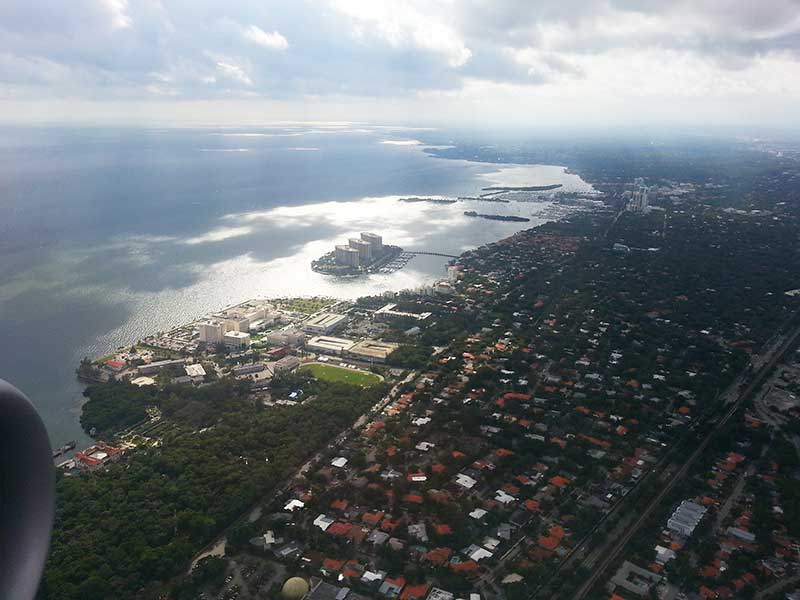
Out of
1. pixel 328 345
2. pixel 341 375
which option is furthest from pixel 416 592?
pixel 328 345

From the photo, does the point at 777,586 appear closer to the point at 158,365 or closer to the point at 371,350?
the point at 371,350

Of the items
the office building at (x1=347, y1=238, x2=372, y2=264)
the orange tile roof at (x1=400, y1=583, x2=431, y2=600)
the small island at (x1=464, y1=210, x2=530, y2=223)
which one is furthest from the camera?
the small island at (x1=464, y1=210, x2=530, y2=223)

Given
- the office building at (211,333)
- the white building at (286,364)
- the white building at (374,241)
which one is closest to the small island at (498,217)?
the white building at (374,241)

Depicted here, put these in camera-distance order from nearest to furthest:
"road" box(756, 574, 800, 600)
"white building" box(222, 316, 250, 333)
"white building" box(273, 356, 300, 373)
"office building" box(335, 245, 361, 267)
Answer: "road" box(756, 574, 800, 600)
"white building" box(273, 356, 300, 373)
"white building" box(222, 316, 250, 333)
"office building" box(335, 245, 361, 267)

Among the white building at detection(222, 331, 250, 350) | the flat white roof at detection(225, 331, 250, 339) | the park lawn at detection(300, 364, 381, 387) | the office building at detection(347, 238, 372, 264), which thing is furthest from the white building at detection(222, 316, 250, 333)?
the office building at detection(347, 238, 372, 264)

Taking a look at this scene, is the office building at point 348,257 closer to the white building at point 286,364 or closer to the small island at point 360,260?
the small island at point 360,260

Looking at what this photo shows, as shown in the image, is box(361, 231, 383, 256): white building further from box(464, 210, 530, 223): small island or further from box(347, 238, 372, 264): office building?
box(464, 210, 530, 223): small island
